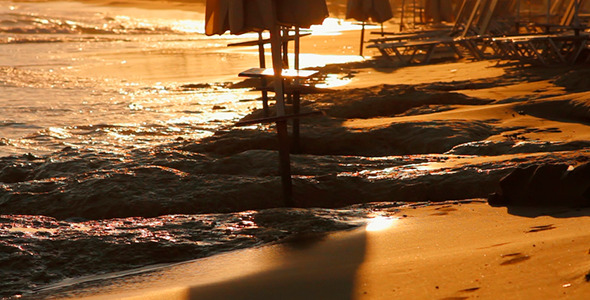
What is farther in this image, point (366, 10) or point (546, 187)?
point (366, 10)

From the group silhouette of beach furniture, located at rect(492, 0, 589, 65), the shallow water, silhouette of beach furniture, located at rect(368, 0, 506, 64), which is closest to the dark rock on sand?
the shallow water

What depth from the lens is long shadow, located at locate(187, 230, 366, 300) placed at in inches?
151

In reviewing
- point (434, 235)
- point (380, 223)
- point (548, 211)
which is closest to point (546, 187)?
point (548, 211)

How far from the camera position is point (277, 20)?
19.9 feet

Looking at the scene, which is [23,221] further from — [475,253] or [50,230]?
[475,253]

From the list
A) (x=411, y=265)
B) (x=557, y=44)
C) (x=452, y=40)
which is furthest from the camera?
(x=452, y=40)

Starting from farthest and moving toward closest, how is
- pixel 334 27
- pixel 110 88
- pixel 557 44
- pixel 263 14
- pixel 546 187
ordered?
1. pixel 334 27
2. pixel 110 88
3. pixel 557 44
4. pixel 263 14
5. pixel 546 187

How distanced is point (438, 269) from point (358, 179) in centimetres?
282

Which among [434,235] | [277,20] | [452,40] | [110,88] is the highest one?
[277,20]

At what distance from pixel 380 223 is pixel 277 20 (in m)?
1.97

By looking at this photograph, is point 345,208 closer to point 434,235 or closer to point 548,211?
point 434,235

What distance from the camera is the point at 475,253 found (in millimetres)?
3941

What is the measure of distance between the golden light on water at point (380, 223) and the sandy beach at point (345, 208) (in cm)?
3

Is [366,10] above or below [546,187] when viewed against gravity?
below
